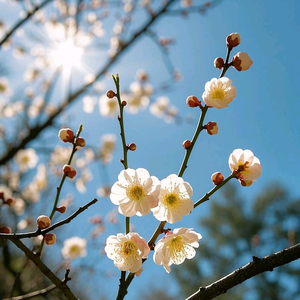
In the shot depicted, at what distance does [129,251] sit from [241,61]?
689 millimetres

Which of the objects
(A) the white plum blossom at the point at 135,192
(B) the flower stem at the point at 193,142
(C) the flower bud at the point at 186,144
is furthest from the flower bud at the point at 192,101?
(A) the white plum blossom at the point at 135,192

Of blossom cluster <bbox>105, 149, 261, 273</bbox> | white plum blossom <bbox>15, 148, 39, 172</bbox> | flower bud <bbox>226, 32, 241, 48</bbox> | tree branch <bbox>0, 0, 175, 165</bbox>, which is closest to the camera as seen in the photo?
blossom cluster <bbox>105, 149, 261, 273</bbox>

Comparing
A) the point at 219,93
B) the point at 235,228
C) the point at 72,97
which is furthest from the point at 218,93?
the point at 235,228

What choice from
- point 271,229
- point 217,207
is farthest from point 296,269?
point 217,207

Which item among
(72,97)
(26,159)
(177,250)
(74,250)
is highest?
(26,159)

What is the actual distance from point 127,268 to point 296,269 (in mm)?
12219

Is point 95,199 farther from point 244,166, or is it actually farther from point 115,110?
point 115,110

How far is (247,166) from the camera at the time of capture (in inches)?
38.3

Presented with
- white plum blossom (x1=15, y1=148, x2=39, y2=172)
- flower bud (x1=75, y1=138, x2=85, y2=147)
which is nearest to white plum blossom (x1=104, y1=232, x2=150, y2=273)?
flower bud (x1=75, y1=138, x2=85, y2=147)

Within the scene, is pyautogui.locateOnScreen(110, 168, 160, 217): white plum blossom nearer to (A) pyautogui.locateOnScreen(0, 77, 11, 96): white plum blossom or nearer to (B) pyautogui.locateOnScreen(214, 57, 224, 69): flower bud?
(B) pyautogui.locateOnScreen(214, 57, 224, 69): flower bud

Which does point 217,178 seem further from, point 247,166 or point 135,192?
point 135,192

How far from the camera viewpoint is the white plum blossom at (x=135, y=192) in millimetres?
855

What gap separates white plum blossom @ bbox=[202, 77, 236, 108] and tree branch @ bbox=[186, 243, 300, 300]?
17.7 inches

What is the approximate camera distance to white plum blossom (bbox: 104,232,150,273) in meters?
0.84
